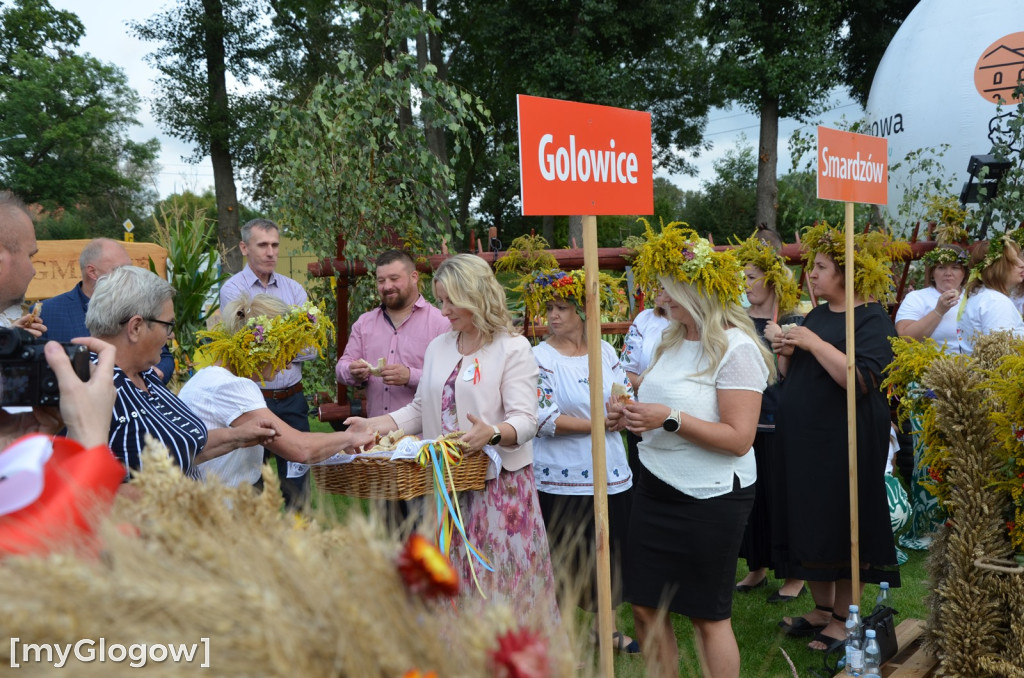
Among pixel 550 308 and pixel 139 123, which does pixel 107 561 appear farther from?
pixel 139 123

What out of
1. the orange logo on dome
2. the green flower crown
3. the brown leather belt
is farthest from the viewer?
the orange logo on dome

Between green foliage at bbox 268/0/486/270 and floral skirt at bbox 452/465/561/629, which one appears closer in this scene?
floral skirt at bbox 452/465/561/629

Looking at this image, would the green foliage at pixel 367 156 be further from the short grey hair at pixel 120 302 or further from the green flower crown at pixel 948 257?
the green flower crown at pixel 948 257

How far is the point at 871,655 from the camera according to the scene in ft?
11.3

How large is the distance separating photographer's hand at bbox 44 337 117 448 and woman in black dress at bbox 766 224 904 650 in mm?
3243

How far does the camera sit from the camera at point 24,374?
1.78 metres

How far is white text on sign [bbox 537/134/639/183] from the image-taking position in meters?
2.69

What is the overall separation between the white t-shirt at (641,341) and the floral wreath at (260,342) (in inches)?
91.1

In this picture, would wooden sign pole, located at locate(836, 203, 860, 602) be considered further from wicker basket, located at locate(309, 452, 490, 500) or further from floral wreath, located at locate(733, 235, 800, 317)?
wicker basket, located at locate(309, 452, 490, 500)

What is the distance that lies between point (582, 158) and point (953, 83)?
1110cm

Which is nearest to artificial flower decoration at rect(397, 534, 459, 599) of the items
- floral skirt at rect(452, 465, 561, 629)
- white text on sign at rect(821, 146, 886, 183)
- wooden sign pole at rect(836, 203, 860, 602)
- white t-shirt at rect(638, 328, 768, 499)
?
white t-shirt at rect(638, 328, 768, 499)

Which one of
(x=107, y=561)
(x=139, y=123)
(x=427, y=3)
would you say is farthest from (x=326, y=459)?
(x=139, y=123)

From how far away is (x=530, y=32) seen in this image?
21062 mm

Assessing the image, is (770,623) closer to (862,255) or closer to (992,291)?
(862,255)
